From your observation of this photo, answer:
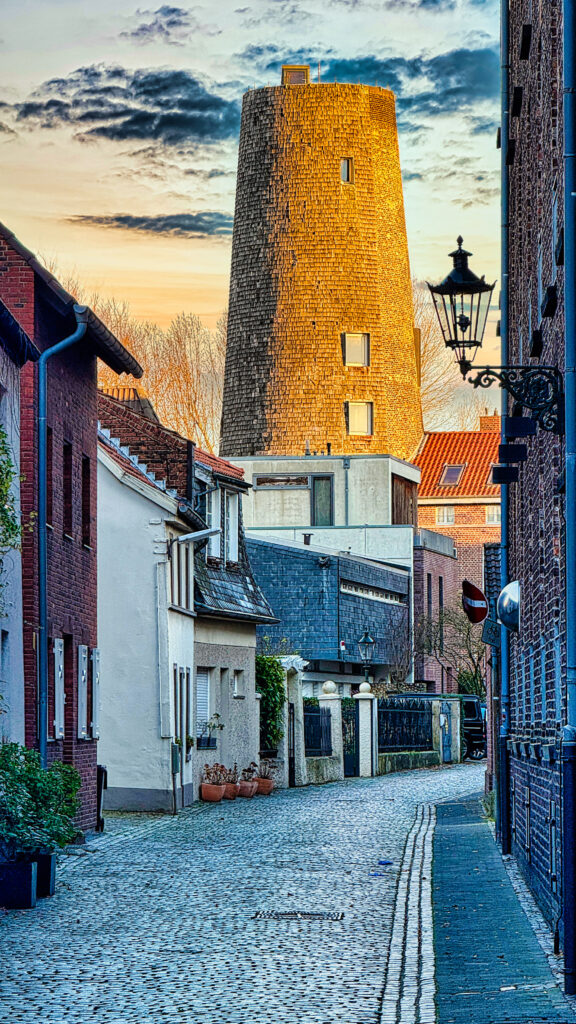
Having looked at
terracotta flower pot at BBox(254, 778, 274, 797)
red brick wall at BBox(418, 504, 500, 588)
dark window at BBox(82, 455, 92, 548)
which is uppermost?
red brick wall at BBox(418, 504, 500, 588)

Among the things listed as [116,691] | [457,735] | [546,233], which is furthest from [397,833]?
[457,735]

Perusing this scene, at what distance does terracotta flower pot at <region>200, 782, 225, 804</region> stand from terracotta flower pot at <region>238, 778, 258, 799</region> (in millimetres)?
1506

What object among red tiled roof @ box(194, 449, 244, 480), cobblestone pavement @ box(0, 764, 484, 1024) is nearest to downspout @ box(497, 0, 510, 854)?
cobblestone pavement @ box(0, 764, 484, 1024)

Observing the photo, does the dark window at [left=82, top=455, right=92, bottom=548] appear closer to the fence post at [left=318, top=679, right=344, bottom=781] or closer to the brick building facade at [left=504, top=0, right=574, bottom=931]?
the brick building facade at [left=504, top=0, right=574, bottom=931]

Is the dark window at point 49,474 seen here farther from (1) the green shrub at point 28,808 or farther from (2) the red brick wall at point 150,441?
(2) the red brick wall at point 150,441

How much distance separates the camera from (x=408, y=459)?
73.7 meters

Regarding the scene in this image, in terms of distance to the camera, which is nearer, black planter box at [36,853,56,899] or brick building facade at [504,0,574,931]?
brick building facade at [504,0,574,931]

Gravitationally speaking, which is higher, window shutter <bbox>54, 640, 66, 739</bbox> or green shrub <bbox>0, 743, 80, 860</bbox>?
window shutter <bbox>54, 640, 66, 739</bbox>

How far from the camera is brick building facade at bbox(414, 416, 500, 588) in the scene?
3255 inches

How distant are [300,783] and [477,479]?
48.6 m

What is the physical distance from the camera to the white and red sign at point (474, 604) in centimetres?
2189

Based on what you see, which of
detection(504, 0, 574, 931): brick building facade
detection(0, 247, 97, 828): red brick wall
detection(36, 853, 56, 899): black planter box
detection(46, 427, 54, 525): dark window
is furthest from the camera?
detection(46, 427, 54, 525): dark window

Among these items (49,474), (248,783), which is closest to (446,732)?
(248,783)

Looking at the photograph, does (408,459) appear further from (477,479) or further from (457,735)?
(457,735)
